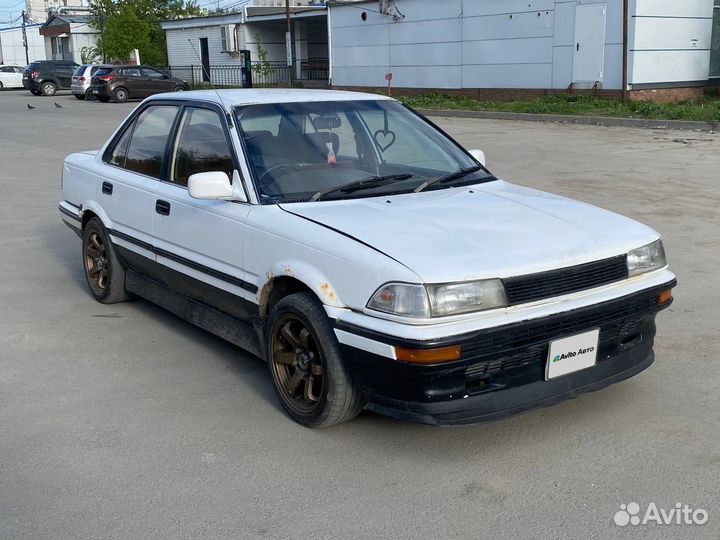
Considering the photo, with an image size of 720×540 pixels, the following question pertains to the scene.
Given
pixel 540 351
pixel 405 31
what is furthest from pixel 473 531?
pixel 405 31

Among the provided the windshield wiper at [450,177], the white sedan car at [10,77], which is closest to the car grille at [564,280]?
the windshield wiper at [450,177]

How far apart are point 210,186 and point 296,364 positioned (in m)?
1.03

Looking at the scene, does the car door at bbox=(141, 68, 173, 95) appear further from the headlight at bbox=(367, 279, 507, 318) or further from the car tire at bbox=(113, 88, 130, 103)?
the headlight at bbox=(367, 279, 507, 318)

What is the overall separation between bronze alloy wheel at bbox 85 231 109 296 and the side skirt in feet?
1.05

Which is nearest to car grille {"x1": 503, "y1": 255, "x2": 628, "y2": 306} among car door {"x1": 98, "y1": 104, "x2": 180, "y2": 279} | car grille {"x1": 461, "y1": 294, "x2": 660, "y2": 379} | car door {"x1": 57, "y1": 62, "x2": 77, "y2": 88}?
car grille {"x1": 461, "y1": 294, "x2": 660, "y2": 379}

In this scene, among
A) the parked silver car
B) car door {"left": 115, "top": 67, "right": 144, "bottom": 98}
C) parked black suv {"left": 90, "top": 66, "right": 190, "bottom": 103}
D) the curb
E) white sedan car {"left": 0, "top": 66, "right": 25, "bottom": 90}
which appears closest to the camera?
the curb

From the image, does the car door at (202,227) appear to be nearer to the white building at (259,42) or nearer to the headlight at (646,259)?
the headlight at (646,259)

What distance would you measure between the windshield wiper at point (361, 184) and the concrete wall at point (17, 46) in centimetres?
7408

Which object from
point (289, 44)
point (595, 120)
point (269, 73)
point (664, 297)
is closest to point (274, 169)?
point (664, 297)

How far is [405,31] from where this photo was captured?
96.8ft

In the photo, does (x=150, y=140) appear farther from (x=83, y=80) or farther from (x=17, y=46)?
(x=17, y=46)

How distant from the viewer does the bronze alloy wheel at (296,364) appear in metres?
3.98

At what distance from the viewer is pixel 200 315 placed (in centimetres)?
499

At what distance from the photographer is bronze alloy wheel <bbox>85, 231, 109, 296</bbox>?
243 inches
